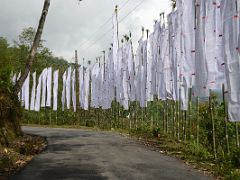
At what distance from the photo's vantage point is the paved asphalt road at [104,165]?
8859mm

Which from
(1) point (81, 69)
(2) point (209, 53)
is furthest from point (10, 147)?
(1) point (81, 69)

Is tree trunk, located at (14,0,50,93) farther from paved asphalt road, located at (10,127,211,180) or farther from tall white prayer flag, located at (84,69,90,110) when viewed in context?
tall white prayer flag, located at (84,69,90,110)

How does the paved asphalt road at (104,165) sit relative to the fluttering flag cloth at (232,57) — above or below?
below

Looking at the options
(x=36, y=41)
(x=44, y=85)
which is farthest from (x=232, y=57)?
(x=44, y=85)

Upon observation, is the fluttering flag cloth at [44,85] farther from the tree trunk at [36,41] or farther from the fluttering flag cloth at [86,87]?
the tree trunk at [36,41]

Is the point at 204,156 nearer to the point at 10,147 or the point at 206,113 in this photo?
the point at 206,113

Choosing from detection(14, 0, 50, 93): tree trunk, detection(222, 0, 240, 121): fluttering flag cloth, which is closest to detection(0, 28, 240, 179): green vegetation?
detection(14, 0, 50, 93): tree trunk

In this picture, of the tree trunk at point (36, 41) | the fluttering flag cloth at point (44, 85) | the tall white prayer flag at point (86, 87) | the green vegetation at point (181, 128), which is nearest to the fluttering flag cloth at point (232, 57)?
the green vegetation at point (181, 128)

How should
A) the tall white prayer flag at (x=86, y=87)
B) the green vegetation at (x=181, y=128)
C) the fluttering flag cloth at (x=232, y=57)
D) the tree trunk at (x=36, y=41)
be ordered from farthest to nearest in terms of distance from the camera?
the tall white prayer flag at (x=86, y=87)
the tree trunk at (x=36, y=41)
the green vegetation at (x=181, y=128)
the fluttering flag cloth at (x=232, y=57)

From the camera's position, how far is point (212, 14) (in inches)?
408

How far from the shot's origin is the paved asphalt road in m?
8.86

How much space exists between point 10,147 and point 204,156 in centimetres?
626

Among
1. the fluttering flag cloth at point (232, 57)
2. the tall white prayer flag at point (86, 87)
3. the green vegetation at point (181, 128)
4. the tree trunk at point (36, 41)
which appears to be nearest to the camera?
the fluttering flag cloth at point (232, 57)

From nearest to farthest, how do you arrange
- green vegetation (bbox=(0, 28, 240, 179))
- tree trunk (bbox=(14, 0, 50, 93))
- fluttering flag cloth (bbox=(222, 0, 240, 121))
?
fluttering flag cloth (bbox=(222, 0, 240, 121)), green vegetation (bbox=(0, 28, 240, 179)), tree trunk (bbox=(14, 0, 50, 93))
